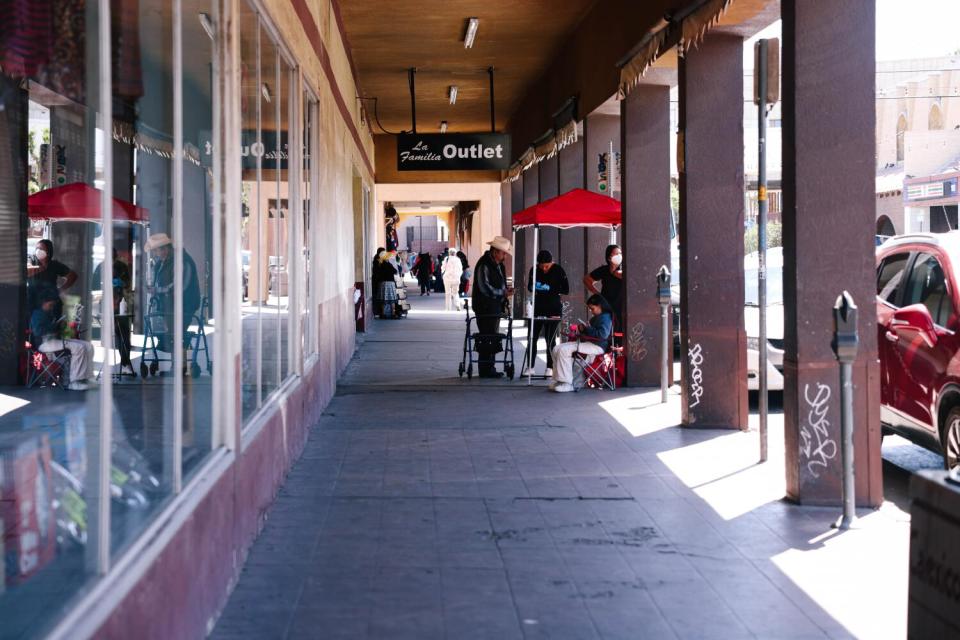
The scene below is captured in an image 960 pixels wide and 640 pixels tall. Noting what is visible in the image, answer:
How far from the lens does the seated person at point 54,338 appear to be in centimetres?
478

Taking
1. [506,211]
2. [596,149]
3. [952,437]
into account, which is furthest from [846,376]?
[506,211]

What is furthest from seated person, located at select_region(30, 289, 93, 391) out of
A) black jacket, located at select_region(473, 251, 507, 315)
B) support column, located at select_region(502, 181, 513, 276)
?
support column, located at select_region(502, 181, 513, 276)

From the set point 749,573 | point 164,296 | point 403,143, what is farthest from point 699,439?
point 403,143

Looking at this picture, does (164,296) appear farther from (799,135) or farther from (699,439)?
(699,439)

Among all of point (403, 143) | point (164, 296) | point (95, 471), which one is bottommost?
point (95, 471)

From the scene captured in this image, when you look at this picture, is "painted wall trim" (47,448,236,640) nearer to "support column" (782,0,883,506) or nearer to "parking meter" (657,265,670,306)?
"support column" (782,0,883,506)

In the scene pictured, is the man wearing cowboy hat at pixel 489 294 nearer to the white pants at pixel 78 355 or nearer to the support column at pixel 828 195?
the support column at pixel 828 195

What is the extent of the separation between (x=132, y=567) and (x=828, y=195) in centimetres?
512

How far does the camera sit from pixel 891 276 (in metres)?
9.87

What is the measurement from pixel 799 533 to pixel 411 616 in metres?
2.62

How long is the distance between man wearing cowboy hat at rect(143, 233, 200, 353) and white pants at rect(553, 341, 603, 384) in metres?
8.34

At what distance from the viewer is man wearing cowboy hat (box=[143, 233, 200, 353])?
208 inches

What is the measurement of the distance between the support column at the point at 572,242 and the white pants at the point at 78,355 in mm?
14128

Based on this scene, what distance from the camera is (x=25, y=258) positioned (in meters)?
5.11
